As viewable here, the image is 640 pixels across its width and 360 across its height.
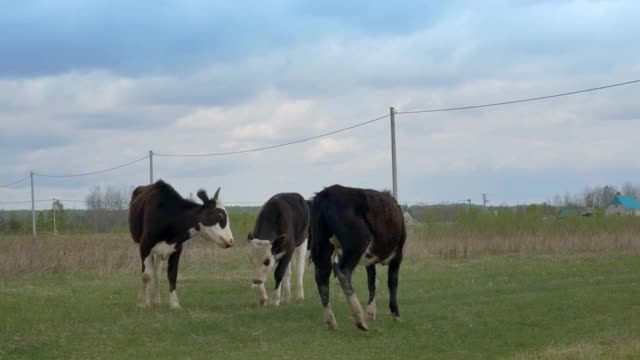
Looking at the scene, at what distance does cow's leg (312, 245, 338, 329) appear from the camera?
12.6 meters

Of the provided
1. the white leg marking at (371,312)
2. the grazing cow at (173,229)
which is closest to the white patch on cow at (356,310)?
the white leg marking at (371,312)

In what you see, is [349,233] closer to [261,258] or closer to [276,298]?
[261,258]

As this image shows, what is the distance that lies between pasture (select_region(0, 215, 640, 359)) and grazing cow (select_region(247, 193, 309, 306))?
55cm

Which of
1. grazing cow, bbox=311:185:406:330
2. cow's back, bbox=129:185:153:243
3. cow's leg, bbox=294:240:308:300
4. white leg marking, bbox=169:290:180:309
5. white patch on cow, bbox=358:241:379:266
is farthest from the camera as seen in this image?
cow's leg, bbox=294:240:308:300

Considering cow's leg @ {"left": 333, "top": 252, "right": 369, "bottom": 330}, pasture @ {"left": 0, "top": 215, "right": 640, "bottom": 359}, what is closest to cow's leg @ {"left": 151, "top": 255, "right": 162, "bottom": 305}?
pasture @ {"left": 0, "top": 215, "right": 640, "bottom": 359}

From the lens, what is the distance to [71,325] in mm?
13172

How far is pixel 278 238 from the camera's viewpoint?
1542 centimetres

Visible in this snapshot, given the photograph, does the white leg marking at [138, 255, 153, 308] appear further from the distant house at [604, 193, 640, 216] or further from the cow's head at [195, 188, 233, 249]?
the distant house at [604, 193, 640, 216]

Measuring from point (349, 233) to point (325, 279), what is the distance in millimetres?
827

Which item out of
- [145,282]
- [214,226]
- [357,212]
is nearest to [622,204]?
[214,226]

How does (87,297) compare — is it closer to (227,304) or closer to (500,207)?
(227,304)

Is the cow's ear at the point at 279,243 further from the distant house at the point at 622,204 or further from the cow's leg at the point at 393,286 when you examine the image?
the distant house at the point at 622,204

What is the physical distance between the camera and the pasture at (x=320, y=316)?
442 inches

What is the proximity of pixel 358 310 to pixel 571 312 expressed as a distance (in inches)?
184
